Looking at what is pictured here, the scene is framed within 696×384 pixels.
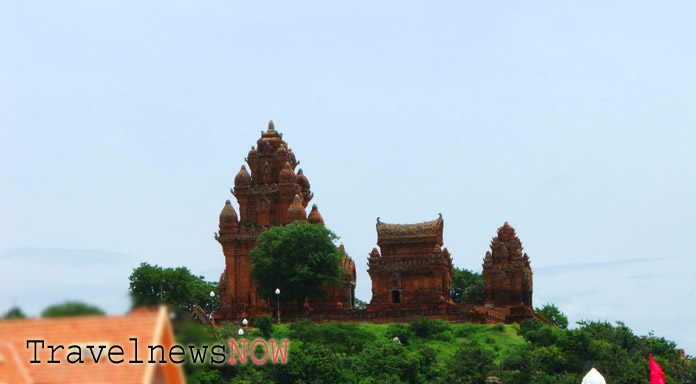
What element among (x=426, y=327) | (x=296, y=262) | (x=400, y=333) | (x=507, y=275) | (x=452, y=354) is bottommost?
(x=452, y=354)

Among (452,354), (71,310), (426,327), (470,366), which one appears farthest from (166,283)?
(71,310)

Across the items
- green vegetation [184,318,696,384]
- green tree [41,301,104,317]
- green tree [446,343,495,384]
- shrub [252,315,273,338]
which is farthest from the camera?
shrub [252,315,273,338]

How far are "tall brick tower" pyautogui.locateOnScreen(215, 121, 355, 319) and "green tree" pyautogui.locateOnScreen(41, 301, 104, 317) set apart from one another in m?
57.9

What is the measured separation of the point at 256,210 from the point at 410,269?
11923 mm

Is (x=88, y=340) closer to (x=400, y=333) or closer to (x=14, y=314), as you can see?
(x=14, y=314)

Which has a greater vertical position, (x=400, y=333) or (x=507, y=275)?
(x=507, y=275)

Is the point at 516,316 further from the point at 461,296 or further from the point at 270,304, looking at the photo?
the point at 461,296

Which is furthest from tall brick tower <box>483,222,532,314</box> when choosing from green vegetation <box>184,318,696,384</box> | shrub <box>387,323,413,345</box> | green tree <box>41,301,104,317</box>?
green tree <box>41,301,104,317</box>

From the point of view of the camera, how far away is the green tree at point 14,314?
11375 millimetres

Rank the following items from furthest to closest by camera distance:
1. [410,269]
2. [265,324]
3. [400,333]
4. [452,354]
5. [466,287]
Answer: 1. [466,287]
2. [410,269]
3. [265,324]
4. [400,333]
5. [452,354]

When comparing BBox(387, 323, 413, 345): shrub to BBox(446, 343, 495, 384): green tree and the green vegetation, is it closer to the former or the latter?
the green vegetation

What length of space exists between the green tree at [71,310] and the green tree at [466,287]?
77.1 meters

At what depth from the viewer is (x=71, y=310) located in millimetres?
11664

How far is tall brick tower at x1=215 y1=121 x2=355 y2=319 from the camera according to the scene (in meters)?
71.3
